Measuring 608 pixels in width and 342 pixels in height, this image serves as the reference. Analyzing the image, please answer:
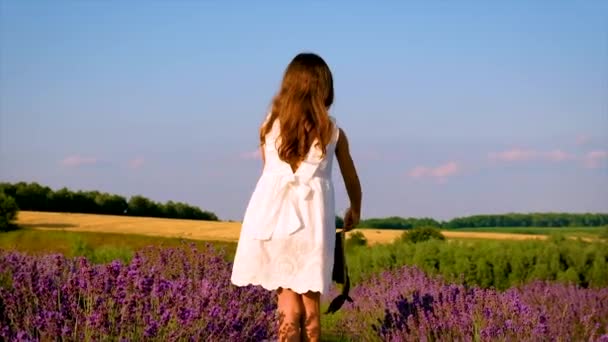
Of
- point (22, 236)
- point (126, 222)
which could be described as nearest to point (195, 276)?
point (22, 236)

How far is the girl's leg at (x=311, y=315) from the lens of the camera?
438 cm

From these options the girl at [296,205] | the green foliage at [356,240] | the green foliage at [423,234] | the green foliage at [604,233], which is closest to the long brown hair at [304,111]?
the girl at [296,205]

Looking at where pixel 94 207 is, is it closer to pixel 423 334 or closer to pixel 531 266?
pixel 531 266

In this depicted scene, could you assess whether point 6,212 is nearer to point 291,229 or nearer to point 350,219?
point 350,219

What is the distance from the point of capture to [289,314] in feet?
14.4

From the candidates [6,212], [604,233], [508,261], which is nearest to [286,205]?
[508,261]

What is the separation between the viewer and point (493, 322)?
16.8ft

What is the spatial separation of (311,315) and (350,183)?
2.53ft

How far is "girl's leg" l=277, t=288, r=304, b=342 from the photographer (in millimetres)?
4371

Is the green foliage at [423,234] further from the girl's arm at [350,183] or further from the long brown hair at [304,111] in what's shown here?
the long brown hair at [304,111]

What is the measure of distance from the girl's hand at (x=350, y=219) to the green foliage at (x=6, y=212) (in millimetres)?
13385

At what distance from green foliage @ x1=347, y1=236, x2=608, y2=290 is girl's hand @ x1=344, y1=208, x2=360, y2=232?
543cm

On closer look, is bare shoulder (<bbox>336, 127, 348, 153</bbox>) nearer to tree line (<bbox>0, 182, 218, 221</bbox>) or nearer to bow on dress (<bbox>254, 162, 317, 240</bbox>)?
bow on dress (<bbox>254, 162, 317, 240</bbox>)

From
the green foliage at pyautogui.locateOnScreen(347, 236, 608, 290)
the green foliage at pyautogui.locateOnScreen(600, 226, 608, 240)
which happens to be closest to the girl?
the green foliage at pyautogui.locateOnScreen(347, 236, 608, 290)
